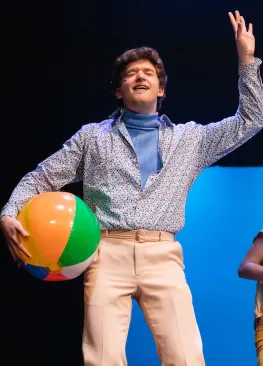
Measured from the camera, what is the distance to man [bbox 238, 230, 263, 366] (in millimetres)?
2594

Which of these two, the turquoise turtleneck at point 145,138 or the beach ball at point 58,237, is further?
the turquoise turtleneck at point 145,138

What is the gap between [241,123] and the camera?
2516mm

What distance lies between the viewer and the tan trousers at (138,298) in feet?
7.32

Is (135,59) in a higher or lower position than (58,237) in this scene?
higher

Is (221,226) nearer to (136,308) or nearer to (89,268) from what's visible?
(136,308)

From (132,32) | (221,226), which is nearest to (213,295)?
(221,226)

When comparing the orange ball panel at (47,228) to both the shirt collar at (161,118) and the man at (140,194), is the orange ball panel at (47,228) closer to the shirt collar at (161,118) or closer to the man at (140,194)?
the man at (140,194)

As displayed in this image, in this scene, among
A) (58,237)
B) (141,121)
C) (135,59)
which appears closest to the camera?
(58,237)

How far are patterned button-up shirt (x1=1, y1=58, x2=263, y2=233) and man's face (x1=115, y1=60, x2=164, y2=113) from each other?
0.10 metres

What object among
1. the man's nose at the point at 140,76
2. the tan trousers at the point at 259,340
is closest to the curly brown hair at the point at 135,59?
the man's nose at the point at 140,76

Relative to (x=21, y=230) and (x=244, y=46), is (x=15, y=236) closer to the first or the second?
(x=21, y=230)

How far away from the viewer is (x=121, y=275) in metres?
2.34

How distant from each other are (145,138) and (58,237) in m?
0.61

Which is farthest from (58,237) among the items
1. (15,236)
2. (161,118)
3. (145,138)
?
(161,118)
